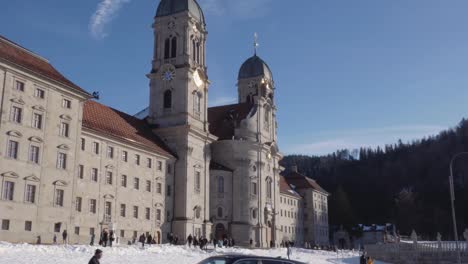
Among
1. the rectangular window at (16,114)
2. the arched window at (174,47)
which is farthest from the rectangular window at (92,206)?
the arched window at (174,47)

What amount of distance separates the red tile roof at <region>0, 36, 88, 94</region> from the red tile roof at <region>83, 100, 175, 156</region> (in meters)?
5.74

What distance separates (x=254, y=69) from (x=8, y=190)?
64.7m

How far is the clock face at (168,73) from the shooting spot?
2847 inches

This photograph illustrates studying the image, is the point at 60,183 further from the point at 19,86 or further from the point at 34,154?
the point at 19,86

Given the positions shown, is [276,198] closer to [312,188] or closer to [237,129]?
[237,129]

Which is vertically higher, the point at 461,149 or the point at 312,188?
the point at 461,149

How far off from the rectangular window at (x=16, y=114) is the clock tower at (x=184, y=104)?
1031 inches

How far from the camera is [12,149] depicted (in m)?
41.3

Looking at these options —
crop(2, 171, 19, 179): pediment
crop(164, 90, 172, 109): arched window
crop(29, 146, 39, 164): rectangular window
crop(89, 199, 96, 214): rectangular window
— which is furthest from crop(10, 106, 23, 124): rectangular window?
crop(164, 90, 172, 109): arched window

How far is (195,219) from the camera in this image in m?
67.2

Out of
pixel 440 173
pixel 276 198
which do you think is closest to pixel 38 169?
pixel 276 198

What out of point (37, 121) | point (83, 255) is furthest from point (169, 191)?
point (83, 255)

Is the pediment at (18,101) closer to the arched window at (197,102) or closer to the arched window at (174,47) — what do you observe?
the arched window at (197,102)

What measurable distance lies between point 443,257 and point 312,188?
67.1 meters
